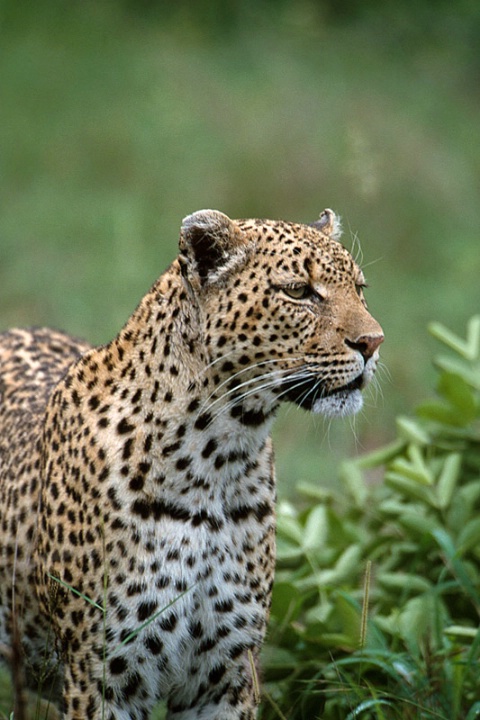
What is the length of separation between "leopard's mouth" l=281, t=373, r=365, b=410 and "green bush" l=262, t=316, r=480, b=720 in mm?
1108

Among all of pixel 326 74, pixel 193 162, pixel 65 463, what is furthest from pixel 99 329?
pixel 326 74

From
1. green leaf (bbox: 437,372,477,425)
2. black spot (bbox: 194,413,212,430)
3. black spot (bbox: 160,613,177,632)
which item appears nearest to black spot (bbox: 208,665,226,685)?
black spot (bbox: 160,613,177,632)

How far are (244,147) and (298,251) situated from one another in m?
9.29

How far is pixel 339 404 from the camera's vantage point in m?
4.41

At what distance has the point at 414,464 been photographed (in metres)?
6.26

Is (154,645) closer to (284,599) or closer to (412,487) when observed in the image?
(284,599)

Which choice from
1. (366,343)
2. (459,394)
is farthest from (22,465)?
(459,394)

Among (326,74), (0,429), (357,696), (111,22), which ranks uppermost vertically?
(111,22)

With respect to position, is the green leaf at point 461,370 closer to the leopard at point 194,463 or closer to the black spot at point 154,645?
the leopard at point 194,463

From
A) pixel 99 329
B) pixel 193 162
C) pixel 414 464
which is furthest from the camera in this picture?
pixel 193 162

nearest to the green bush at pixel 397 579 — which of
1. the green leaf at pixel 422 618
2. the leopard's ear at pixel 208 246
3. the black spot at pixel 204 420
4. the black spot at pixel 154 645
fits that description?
the green leaf at pixel 422 618

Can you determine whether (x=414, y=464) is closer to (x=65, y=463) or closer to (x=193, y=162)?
(x=65, y=463)

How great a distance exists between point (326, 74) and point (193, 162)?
3326 mm

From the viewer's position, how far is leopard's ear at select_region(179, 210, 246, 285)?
14.1ft
